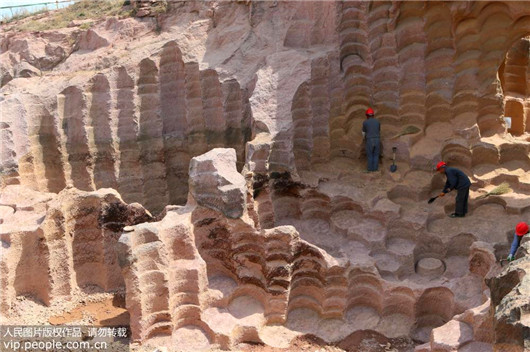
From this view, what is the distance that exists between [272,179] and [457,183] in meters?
3.79

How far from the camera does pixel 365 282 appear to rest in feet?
39.7

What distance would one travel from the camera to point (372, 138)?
14.3m

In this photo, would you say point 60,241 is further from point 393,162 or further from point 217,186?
point 393,162

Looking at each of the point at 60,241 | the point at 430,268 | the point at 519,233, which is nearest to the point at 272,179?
the point at 430,268

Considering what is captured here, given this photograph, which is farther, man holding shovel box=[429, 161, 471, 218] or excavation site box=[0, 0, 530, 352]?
man holding shovel box=[429, 161, 471, 218]

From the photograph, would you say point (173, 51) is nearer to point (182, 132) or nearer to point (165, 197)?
point (182, 132)

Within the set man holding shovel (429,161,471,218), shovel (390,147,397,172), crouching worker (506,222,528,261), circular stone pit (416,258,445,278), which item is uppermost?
shovel (390,147,397,172)

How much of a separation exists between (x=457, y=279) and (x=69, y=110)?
9273 millimetres

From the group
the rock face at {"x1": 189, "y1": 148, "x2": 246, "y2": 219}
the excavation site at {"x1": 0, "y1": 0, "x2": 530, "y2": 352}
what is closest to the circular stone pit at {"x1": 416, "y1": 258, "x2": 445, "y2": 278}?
the excavation site at {"x1": 0, "y1": 0, "x2": 530, "y2": 352}

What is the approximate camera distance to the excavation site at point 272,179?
11.6 m

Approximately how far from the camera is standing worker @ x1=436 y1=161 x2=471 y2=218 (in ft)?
43.0

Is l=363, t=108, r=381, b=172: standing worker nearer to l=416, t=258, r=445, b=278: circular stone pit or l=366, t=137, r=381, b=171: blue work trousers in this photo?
l=366, t=137, r=381, b=171: blue work trousers

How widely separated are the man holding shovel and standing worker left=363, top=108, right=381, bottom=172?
1.55 meters

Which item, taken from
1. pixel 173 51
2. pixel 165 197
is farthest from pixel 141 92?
pixel 165 197
